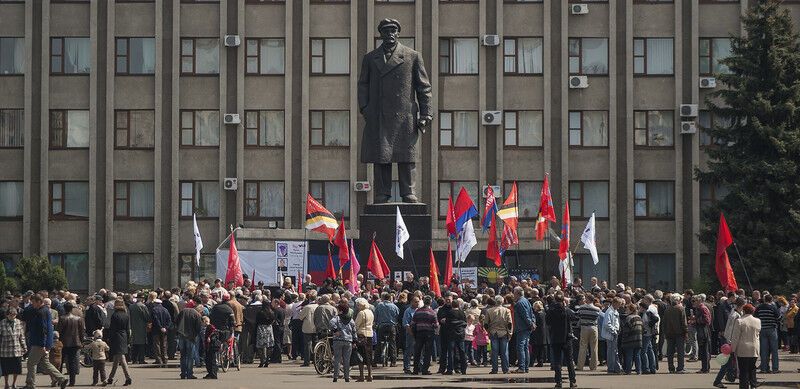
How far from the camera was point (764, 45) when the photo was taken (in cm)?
5269

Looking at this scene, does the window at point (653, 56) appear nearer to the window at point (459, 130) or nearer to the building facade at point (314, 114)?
the building facade at point (314, 114)

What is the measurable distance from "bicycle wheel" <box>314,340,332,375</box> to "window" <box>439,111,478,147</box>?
94.5 ft

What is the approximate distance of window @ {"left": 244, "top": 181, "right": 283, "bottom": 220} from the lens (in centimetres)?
6188

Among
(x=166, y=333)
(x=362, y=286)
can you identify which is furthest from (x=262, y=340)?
(x=362, y=286)

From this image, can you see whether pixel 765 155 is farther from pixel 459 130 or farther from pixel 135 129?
pixel 135 129

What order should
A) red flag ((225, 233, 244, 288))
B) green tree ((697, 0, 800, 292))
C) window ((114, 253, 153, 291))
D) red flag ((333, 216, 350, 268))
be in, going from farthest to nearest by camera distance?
window ((114, 253, 153, 291)), green tree ((697, 0, 800, 292)), red flag ((225, 233, 244, 288)), red flag ((333, 216, 350, 268))

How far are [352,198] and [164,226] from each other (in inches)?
292

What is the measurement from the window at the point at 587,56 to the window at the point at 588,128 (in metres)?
1.64

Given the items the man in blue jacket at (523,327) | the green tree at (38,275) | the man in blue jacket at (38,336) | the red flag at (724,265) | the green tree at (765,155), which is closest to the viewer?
the man in blue jacket at (38,336)

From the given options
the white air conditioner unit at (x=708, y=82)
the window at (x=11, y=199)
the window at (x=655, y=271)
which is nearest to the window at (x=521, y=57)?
the white air conditioner unit at (x=708, y=82)

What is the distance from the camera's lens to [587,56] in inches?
2437

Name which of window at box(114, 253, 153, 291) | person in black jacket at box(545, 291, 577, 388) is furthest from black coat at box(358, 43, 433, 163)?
window at box(114, 253, 153, 291)

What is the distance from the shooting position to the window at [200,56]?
6200 centimetres

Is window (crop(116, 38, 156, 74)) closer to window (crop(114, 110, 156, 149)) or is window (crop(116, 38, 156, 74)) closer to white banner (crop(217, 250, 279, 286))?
window (crop(114, 110, 156, 149))
